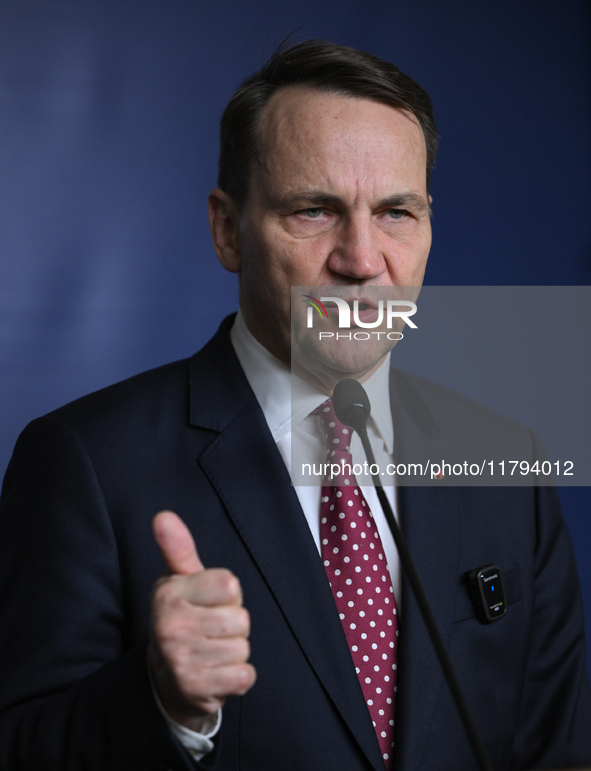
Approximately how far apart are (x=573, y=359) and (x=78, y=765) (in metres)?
1.67

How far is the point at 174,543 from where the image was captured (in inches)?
31.3

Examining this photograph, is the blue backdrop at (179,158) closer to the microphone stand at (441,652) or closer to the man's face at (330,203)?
the man's face at (330,203)

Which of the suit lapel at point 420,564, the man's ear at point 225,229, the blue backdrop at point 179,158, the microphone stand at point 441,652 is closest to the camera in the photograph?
the microphone stand at point 441,652

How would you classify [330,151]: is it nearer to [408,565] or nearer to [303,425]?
[303,425]

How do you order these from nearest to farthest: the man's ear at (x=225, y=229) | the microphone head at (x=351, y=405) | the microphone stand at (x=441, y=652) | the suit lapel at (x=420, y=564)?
1. the microphone stand at (x=441, y=652)
2. the microphone head at (x=351, y=405)
3. the suit lapel at (x=420, y=564)
4. the man's ear at (x=225, y=229)

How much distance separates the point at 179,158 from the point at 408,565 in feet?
4.52

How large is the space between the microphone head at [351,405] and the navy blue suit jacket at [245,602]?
0.21 m

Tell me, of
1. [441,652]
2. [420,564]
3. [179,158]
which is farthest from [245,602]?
[179,158]

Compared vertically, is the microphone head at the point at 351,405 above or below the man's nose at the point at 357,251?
below

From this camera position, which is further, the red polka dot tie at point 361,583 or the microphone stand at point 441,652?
the red polka dot tie at point 361,583

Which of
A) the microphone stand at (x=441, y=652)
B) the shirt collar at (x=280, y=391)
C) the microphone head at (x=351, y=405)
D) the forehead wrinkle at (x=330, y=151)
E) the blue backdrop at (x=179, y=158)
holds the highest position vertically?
the blue backdrop at (x=179, y=158)

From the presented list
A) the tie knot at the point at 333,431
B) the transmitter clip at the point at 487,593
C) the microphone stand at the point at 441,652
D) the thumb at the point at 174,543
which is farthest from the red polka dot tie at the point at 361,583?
the thumb at the point at 174,543

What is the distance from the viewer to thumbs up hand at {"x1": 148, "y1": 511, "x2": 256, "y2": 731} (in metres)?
0.78

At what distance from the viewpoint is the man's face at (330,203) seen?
1.21 m
